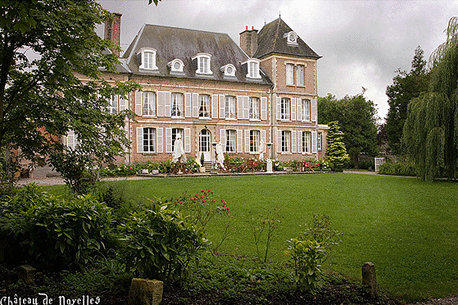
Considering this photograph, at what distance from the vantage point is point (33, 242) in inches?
161

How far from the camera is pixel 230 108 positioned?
2639 centimetres

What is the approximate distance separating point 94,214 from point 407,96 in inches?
1274

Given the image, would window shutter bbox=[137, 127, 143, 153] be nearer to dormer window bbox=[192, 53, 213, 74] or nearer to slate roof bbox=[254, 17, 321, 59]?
dormer window bbox=[192, 53, 213, 74]

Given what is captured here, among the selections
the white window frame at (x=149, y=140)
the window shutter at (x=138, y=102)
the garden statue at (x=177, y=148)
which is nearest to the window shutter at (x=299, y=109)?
the white window frame at (x=149, y=140)

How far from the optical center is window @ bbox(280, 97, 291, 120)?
91.5 feet

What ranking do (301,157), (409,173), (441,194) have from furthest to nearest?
1. (301,157)
2. (409,173)
3. (441,194)

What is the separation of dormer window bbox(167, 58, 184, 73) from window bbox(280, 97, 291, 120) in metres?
7.94

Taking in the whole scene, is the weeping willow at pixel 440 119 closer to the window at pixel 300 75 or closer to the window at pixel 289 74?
the window at pixel 289 74

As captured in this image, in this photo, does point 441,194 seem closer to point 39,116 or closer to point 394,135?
point 39,116

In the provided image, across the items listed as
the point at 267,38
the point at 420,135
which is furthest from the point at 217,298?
the point at 267,38

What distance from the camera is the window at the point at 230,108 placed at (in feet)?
86.2

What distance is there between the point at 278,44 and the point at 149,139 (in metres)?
11.8

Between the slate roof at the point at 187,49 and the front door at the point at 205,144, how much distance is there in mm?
3730

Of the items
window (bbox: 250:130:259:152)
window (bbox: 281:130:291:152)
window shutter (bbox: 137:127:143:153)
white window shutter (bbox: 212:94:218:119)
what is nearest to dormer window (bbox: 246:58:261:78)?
white window shutter (bbox: 212:94:218:119)
